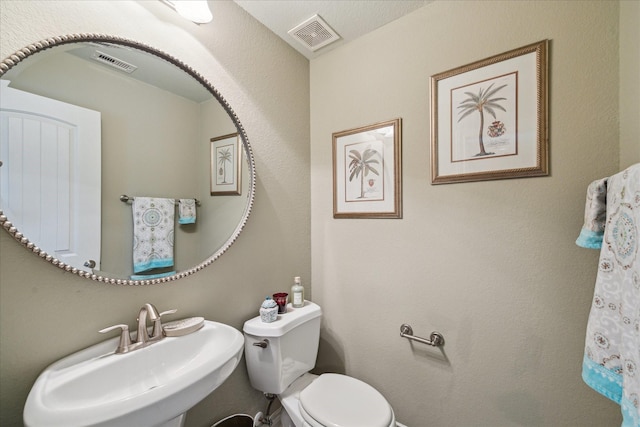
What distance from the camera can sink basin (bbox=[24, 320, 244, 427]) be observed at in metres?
0.58

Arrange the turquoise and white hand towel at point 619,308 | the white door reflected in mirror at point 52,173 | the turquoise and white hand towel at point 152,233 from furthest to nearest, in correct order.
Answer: the turquoise and white hand towel at point 152,233
the white door reflected in mirror at point 52,173
the turquoise and white hand towel at point 619,308

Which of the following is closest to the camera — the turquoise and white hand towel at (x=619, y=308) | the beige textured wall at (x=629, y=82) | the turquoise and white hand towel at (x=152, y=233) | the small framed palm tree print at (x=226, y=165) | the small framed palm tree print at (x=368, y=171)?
the turquoise and white hand towel at (x=619, y=308)

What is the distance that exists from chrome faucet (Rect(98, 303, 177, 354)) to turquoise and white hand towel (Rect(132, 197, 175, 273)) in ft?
0.52

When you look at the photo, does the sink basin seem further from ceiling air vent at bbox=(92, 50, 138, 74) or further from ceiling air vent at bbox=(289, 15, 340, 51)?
ceiling air vent at bbox=(289, 15, 340, 51)

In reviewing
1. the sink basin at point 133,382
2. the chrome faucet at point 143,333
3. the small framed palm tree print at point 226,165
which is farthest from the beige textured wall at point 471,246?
the chrome faucet at point 143,333

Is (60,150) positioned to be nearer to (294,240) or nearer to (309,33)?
(294,240)

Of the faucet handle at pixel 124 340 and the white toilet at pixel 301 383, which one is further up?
the faucet handle at pixel 124 340

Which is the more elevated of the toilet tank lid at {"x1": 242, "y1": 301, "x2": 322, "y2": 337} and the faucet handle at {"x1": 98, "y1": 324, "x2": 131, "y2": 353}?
the faucet handle at {"x1": 98, "y1": 324, "x2": 131, "y2": 353}

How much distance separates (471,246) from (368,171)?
0.67 m

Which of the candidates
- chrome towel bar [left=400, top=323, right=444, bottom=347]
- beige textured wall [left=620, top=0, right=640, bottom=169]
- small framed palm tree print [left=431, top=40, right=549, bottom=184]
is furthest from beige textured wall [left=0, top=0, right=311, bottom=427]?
beige textured wall [left=620, top=0, right=640, bottom=169]

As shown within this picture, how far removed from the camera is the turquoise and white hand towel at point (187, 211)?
1.08m

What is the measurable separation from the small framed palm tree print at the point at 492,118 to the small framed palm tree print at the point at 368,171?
0.69 ft

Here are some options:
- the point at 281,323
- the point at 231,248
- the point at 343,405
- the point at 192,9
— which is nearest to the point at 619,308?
the point at 343,405

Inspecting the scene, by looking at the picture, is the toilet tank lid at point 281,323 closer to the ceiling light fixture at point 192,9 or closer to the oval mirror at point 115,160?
the oval mirror at point 115,160
